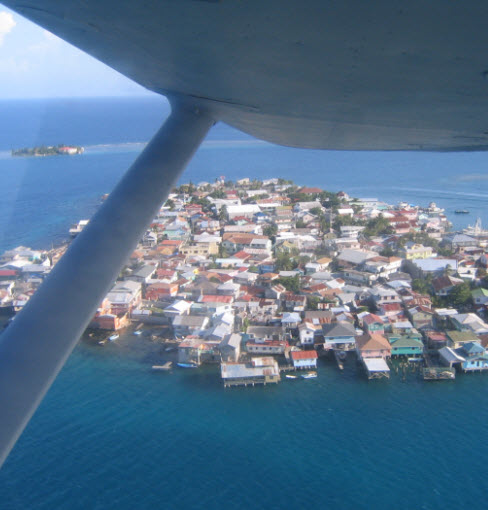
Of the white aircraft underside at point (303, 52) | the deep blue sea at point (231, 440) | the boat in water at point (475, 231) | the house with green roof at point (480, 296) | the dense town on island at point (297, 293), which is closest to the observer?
the white aircraft underside at point (303, 52)

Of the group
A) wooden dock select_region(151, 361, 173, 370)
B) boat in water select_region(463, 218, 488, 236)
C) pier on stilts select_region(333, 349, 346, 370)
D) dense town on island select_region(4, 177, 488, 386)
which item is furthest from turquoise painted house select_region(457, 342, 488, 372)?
boat in water select_region(463, 218, 488, 236)

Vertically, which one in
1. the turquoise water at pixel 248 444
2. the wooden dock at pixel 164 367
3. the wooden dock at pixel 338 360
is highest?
the wooden dock at pixel 338 360

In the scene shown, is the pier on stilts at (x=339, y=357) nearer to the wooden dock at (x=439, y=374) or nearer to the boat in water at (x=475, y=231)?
the wooden dock at (x=439, y=374)

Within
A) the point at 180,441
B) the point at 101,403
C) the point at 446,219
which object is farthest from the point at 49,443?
the point at 446,219

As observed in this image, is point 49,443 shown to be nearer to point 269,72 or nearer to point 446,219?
point 269,72

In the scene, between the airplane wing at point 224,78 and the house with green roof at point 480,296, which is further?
the house with green roof at point 480,296

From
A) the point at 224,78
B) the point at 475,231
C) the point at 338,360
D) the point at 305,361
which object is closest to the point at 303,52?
the point at 224,78

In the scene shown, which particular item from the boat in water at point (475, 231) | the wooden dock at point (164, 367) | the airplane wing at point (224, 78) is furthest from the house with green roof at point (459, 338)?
the airplane wing at point (224, 78)

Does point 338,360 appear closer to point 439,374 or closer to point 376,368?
point 376,368
